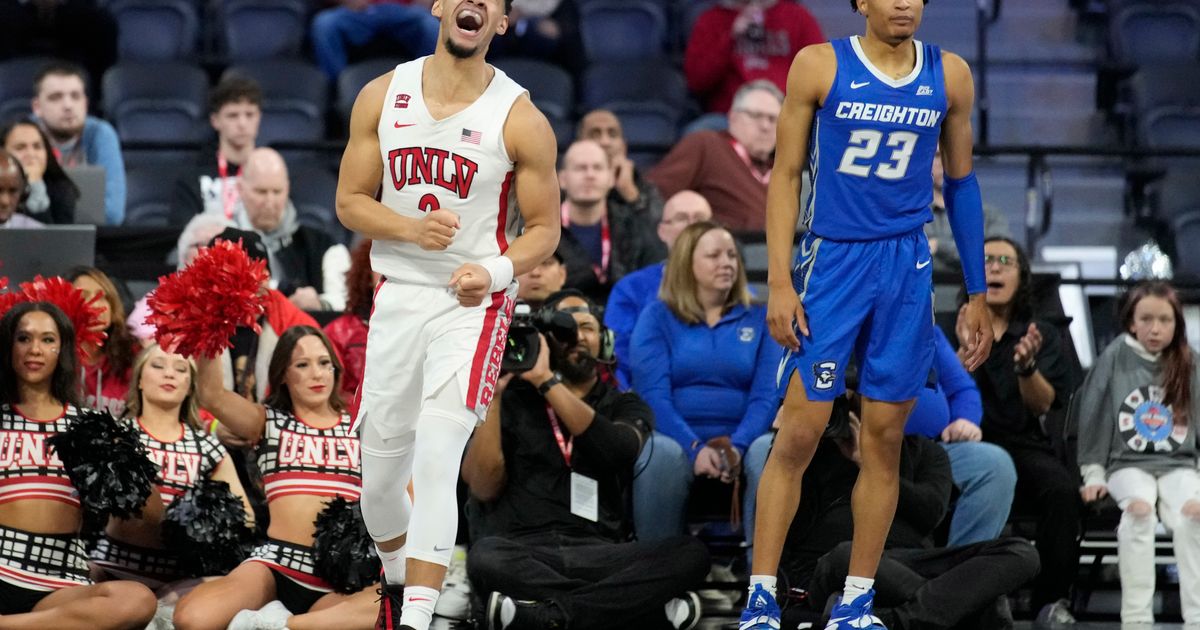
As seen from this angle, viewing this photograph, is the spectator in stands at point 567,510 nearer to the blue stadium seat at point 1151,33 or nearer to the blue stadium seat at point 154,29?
the blue stadium seat at point 154,29

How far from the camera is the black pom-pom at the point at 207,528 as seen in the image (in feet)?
18.4

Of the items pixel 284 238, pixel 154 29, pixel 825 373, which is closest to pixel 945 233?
pixel 284 238

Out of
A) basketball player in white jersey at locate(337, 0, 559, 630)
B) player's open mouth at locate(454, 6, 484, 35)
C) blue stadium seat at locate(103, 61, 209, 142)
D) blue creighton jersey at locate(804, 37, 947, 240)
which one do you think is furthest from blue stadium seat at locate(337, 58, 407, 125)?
blue creighton jersey at locate(804, 37, 947, 240)

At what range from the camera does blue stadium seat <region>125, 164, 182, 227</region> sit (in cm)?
902

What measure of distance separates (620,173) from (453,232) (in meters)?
3.72

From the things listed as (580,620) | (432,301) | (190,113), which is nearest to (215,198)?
(190,113)

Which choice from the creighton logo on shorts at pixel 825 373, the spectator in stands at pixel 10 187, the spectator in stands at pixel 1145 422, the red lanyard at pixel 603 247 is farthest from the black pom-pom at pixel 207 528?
the spectator in stands at pixel 1145 422

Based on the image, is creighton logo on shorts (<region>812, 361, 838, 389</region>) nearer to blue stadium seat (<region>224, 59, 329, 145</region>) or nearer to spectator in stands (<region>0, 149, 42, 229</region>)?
spectator in stands (<region>0, 149, 42, 229</region>)

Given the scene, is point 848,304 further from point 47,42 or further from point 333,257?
point 47,42

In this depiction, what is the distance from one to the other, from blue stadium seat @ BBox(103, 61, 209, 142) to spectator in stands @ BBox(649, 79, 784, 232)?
2.90 metres

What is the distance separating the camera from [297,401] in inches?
231

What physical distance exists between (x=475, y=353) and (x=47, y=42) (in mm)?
6397

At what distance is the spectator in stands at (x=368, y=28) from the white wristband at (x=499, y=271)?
5398 millimetres

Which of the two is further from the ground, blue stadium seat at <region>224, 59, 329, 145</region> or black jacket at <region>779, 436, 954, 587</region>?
blue stadium seat at <region>224, 59, 329, 145</region>
